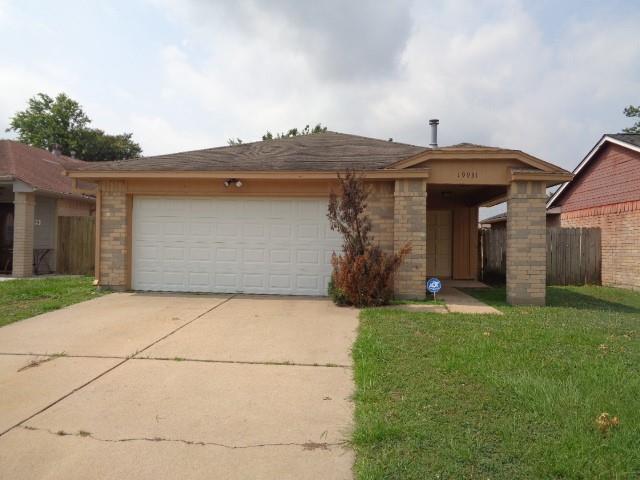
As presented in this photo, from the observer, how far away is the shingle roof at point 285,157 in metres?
9.46

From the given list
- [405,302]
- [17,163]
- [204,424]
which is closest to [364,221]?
[405,302]

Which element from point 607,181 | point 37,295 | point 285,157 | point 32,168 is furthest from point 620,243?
point 32,168

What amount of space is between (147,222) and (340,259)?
488cm

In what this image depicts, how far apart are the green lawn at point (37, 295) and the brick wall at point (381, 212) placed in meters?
6.32

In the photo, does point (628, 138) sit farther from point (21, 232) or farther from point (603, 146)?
point (21, 232)

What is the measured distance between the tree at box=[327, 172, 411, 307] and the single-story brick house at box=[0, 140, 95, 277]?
9.23 meters

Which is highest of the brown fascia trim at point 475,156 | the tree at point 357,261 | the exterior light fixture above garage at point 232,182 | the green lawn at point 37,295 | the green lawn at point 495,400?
the brown fascia trim at point 475,156

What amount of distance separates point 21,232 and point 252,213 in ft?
26.5

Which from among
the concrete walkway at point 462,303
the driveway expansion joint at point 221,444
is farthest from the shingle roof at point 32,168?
the driveway expansion joint at point 221,444

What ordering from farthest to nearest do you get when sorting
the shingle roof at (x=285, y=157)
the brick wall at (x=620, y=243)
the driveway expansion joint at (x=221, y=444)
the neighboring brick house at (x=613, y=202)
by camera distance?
the neighboring brick house at (x=613, y=202), the brick wall at (x=620, y=243), the shingle roof at (x=285, y=157), the driveway expansion joint at (x=221, y=444)

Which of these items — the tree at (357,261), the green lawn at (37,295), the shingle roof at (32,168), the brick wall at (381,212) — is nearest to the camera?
the green lawn at (37,295)

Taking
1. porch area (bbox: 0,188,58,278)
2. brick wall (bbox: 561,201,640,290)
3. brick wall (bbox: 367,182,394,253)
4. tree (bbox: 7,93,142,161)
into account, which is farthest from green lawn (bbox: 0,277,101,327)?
tree (bbox: 7,93,142,161)

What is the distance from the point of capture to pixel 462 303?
8703mm

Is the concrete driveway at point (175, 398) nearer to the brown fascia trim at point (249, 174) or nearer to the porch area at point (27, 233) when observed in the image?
the brown fascia trim at point (249, 174)
